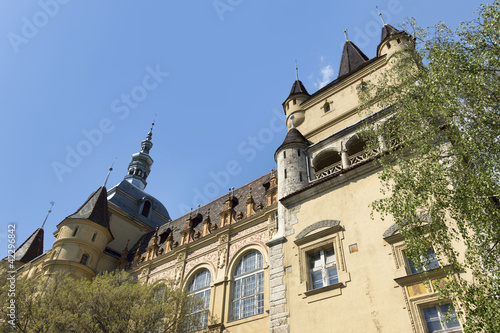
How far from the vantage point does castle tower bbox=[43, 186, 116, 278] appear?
24281 mm

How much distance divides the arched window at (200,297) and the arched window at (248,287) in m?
1.66

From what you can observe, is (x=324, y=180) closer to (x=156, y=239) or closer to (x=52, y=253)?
(x=156, y=239)

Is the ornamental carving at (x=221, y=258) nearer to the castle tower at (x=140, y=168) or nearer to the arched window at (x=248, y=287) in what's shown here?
the arched window at (x=248, y=287)

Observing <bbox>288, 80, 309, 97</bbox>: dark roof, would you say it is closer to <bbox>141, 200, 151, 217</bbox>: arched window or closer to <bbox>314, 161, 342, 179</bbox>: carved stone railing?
<bbox>314, 161, 342, 179</bbox>: carved stone railing

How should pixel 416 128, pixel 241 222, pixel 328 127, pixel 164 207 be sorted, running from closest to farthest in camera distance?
1. pixel 416 128
2. pixel 328 127
3. pixel 241 222
4. pixel 164 207

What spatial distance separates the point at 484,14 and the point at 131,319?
51.1 feet

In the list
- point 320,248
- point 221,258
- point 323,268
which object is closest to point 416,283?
point 323,268

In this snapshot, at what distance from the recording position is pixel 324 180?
13.9m

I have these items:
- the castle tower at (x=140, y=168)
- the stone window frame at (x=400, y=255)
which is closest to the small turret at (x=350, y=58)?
the stone window frame at (x=400, y=255)

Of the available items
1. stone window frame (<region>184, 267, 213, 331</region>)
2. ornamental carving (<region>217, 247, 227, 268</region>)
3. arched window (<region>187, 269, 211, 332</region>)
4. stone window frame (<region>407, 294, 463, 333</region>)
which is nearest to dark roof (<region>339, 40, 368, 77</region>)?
ornamental carving (<region>217, 247, 227, 268</region>)

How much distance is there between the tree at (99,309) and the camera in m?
14.4

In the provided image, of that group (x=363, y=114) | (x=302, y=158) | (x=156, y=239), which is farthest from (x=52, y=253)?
(x=363, y=114)

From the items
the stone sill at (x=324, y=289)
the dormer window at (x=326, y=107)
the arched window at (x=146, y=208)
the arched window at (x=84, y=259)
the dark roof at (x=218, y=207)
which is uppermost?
the arched window at (x=146, y=208)

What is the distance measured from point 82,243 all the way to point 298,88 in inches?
717
